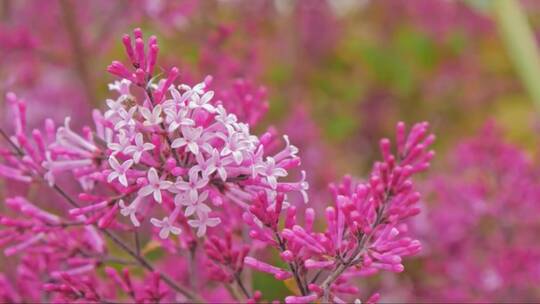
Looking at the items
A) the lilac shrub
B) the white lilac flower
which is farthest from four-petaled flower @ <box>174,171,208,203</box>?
the white lilac flower

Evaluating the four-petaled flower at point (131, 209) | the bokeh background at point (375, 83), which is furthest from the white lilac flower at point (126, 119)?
the bokeh background at point (375, 83)

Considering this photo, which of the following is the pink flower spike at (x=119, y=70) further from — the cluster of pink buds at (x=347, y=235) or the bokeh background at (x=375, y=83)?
the bokeh background at (x=375, y=83)

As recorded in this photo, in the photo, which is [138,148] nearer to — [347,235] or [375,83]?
[347,235]

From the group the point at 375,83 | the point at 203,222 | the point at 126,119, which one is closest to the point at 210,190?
the point at 203,222

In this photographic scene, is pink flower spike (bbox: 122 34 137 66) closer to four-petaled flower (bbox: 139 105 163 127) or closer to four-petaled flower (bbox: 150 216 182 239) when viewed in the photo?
four-petaled flower (bbox: 139 105 163 127)

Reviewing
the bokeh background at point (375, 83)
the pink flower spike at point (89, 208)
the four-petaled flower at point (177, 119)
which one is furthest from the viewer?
the bokeh background at point (375, 83)

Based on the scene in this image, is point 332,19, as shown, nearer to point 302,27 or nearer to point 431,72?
point 302,27
